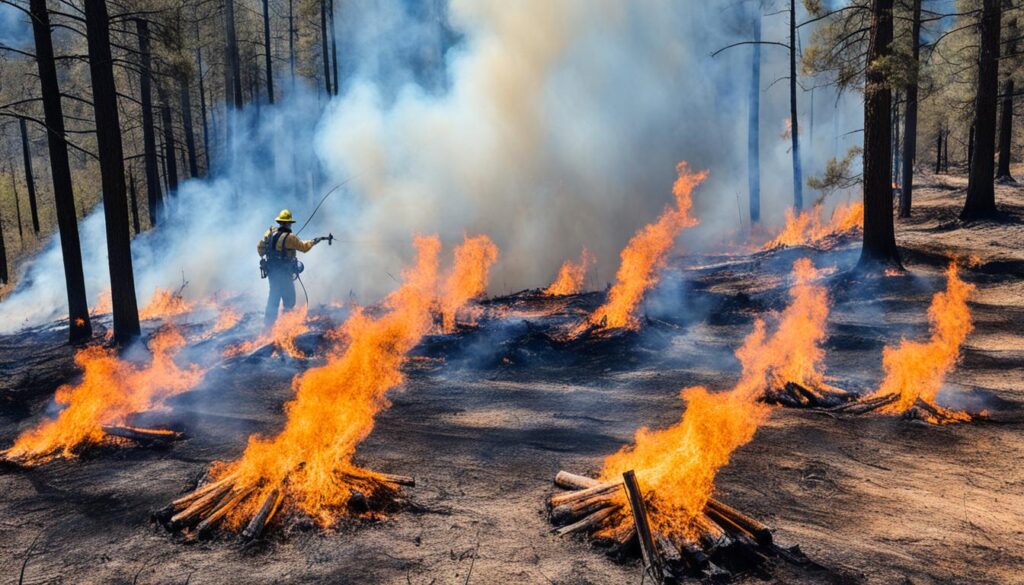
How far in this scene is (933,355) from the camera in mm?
8625

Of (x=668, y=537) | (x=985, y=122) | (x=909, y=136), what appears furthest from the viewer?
(x=909, y=136)

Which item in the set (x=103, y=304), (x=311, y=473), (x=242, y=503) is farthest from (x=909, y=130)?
(x=103, y=304)

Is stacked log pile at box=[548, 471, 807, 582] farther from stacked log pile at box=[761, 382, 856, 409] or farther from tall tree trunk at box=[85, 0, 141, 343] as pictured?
tall tree trunk at box=[85, 0, 141, 343]

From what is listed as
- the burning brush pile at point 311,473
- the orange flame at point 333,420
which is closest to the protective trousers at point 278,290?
the orange flame at point 333,420

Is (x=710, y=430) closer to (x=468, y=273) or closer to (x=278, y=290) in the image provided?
(x=278, y=290)

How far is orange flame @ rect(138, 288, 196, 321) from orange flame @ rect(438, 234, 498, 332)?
21.0 ft

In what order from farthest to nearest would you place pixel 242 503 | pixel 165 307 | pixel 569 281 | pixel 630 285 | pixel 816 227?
pixel 816 227 < pixel 165 307 < pixel 569 281 < pixel 630 285 < pixel 242 503

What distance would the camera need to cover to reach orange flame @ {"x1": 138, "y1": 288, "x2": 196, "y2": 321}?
592 inches

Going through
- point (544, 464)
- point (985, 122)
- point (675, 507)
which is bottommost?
point (544, 464)

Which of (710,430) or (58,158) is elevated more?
(58,158)

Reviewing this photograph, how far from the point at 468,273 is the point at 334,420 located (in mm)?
8681

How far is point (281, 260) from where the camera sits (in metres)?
10.5

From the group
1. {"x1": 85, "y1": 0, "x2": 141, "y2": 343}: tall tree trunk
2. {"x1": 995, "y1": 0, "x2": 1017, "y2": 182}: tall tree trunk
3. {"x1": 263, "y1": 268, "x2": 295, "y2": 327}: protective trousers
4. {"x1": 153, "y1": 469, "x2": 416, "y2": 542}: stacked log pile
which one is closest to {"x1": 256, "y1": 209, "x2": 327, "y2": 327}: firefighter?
{"x1": 263, "y1": 268, "x2": 295, "y2": 327}: protective trousers

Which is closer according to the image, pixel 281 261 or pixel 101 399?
pixel 101 399
